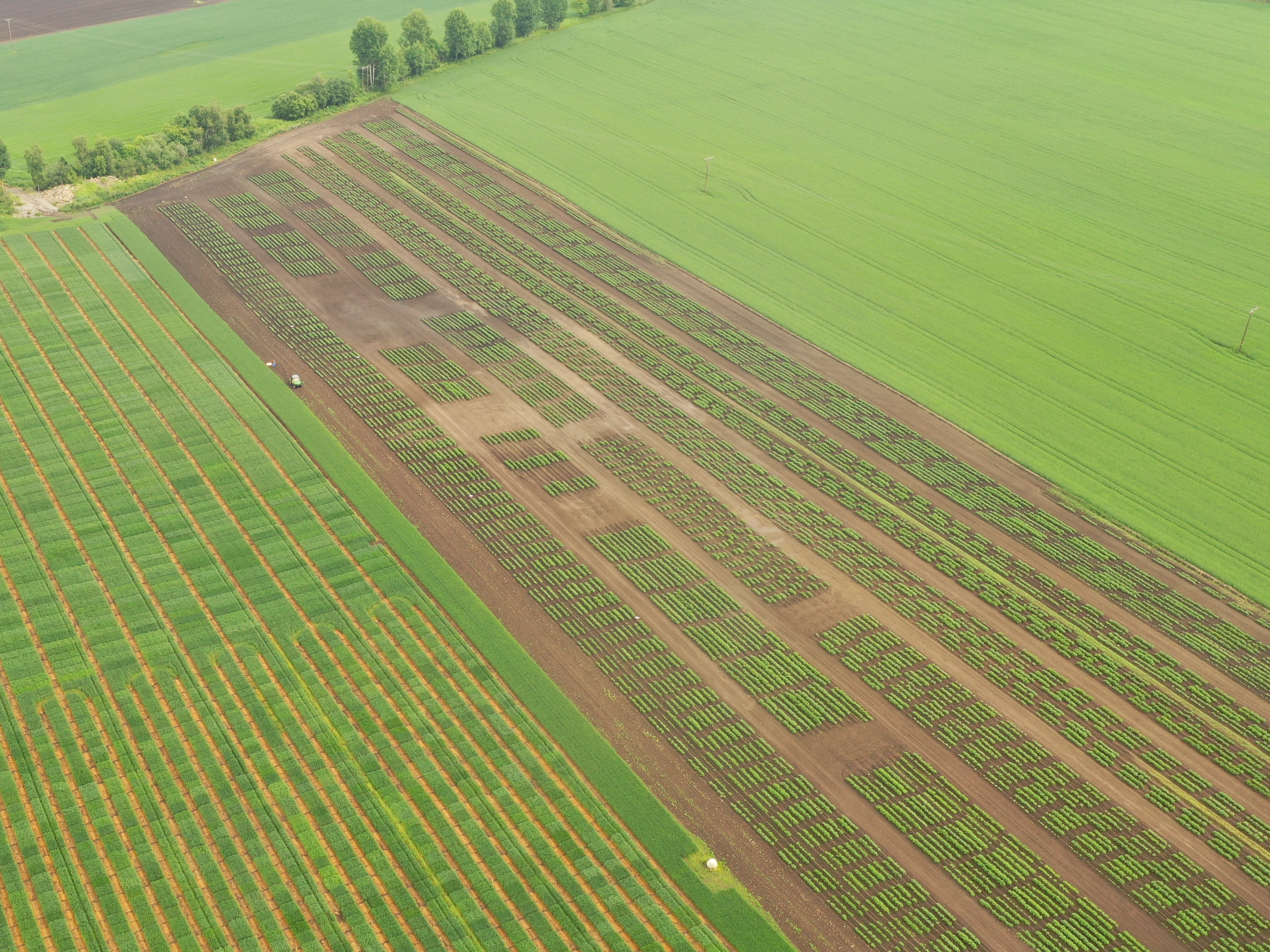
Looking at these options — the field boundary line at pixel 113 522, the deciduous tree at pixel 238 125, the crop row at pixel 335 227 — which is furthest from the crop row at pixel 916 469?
the field boundary line at pixel 113 522

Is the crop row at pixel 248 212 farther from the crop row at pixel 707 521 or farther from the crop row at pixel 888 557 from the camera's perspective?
the crop row at pixel 707 521

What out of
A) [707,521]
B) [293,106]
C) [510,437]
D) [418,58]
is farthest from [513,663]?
[418,58]

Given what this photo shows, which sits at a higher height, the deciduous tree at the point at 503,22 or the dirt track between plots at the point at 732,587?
the deciduous tree at the point at 503,22

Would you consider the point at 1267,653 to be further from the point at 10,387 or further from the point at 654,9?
the point at 654,9

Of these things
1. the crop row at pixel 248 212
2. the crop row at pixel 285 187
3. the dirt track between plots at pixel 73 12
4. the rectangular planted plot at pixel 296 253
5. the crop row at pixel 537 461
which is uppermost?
the dirt track between plots at pixel 73 12

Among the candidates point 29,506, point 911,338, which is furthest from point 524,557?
point 911,338

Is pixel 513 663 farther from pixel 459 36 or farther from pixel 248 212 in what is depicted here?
pixel 459 36
